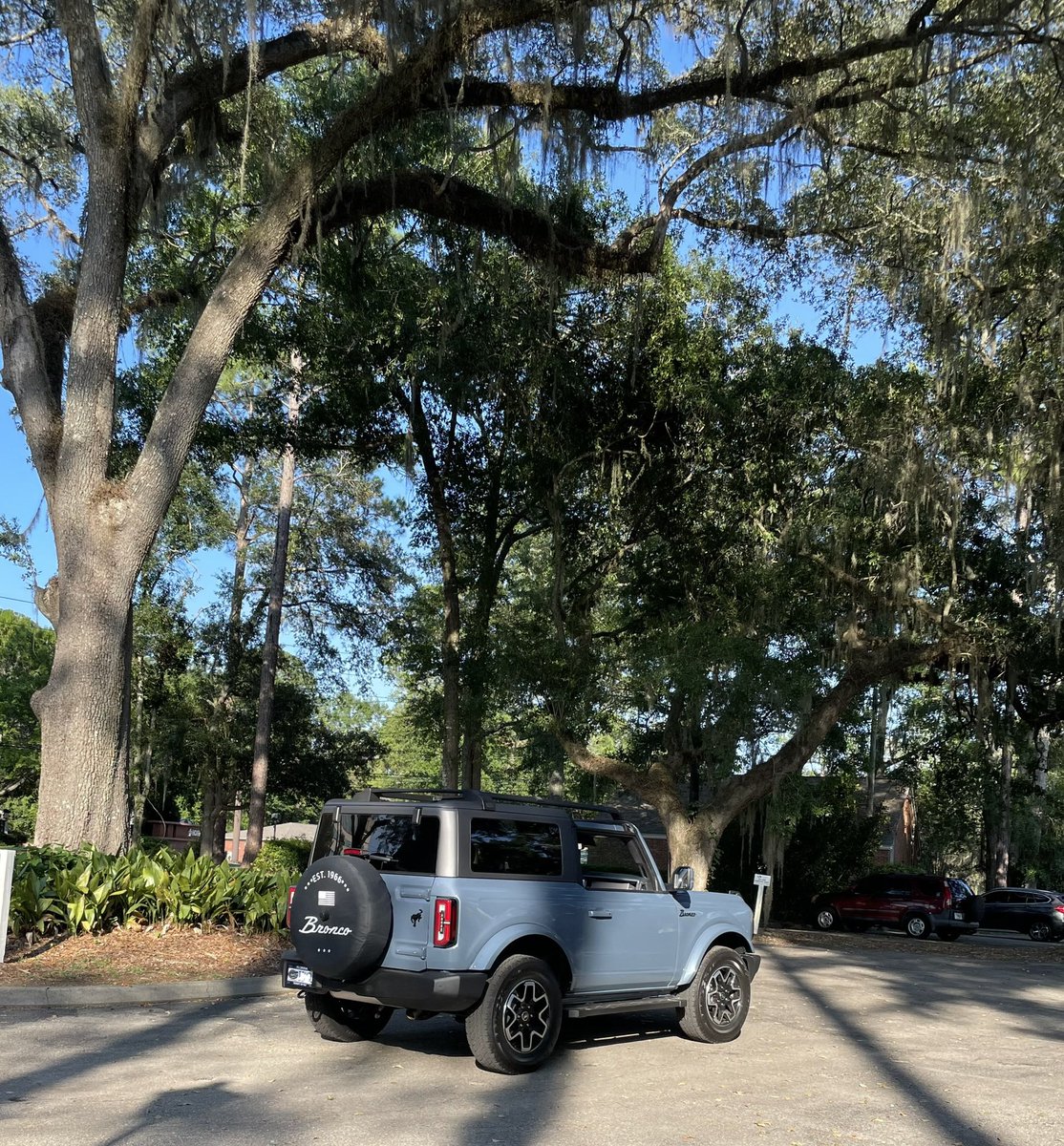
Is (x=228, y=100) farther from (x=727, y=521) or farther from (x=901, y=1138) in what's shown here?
(x=901, y=1138)

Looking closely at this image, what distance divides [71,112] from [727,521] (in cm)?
1308

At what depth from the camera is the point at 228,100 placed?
607 inches

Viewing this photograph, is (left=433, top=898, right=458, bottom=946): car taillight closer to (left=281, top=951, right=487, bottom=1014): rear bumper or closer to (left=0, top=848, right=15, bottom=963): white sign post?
(left=281, top=951, right=487, bottom=1014): rear bumper

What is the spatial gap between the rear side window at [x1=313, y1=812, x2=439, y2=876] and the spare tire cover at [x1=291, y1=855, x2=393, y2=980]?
0.90 feet

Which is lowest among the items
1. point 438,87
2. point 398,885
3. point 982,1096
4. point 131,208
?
point 982,1096

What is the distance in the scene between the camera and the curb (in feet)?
A: 28.7

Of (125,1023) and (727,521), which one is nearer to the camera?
(125,1023)

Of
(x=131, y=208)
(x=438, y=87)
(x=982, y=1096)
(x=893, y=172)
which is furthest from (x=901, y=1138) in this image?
(x=893, y=172)

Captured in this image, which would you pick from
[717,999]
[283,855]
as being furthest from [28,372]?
[283,855]

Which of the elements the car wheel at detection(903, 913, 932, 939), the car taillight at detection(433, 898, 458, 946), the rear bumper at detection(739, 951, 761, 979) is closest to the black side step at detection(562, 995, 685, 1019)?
the rear bumper at detection(739, 951, 761, 979)

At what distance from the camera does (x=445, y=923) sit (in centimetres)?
662

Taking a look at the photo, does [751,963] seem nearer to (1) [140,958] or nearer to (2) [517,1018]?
(2) [517,1018]

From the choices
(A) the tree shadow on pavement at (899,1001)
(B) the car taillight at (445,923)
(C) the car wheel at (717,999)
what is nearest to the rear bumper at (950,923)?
(A) the tree shadow on pavement at (899,1001)

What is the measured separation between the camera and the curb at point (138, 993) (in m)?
8.74
